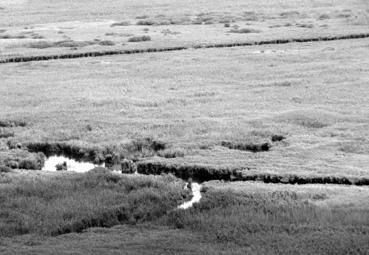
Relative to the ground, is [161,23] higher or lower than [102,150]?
lower

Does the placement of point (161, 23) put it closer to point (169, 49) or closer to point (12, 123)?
point (169, 49)

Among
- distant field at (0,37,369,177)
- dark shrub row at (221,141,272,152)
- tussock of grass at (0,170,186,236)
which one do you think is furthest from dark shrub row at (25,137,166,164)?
tussock of grass at (0,170,186,236)

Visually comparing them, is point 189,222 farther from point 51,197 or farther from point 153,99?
point 153,99

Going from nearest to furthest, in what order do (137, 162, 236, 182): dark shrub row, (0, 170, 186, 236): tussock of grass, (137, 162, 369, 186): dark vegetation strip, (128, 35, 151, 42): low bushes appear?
(0, 170, 186, 236): tussock of grass < (137, 162, 369, 186): dark vegetation strip < (137, 162, 236, 182): dark shrub row < (128, 35, 151, 42): low bushes

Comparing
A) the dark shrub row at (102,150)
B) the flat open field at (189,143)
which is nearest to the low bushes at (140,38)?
the flat open field at (189,143)

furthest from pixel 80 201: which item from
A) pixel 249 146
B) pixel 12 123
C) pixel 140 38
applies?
pixel 140 38

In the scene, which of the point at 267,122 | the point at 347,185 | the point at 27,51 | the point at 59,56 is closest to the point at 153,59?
the point at 59,56

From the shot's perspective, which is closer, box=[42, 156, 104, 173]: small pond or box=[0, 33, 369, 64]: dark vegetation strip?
box=[42, 156, 104, 173]: small pond

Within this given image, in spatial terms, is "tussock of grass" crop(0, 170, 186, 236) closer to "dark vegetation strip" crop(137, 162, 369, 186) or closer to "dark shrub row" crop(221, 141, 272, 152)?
"dark vegetation strip" crop(137, 162, 369, 186)
